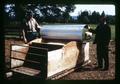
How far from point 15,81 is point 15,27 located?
2.66 ft

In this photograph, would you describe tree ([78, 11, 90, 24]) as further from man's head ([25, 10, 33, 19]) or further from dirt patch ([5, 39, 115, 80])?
man's head ([25, 10, 33, 19])

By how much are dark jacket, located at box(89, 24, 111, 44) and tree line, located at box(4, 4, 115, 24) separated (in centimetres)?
10

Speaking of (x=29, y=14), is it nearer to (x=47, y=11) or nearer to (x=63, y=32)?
(x=47, y=11)

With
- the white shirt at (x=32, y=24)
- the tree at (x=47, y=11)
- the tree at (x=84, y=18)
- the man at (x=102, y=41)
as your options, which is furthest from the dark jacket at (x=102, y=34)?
the white shirt at (x=32, y=24)

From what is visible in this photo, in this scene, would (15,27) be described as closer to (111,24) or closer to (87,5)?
(87,5)

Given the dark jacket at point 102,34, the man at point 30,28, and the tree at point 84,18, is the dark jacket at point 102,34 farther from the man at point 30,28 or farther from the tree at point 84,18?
the man at point 30,28

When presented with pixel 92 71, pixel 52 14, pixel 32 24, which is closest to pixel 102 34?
pixel 92 71

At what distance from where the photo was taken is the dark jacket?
4012mm

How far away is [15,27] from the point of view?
3.97 m

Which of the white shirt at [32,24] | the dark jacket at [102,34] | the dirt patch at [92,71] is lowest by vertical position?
the dirt patch at [92,71]

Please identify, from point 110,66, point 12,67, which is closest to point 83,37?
point 110,66

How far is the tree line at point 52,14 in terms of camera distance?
3.98m

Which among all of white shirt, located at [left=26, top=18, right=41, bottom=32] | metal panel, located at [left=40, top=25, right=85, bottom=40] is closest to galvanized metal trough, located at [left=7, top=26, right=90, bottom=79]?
metal panel, located at [left=40, top=25, right=85, bottom=40]

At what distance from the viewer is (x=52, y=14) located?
4.02 m
